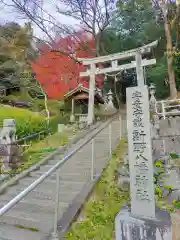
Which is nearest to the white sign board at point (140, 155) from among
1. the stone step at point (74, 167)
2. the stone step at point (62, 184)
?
the stone step at point (62, 184)

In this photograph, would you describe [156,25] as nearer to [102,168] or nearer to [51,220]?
[102,168]

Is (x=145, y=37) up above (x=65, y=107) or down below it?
above

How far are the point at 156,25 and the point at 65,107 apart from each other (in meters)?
10.1

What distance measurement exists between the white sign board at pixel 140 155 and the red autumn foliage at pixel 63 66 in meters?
15.2

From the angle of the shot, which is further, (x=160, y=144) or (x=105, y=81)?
(x=105, y=81)

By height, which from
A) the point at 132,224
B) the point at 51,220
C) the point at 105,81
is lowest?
the point at 51,220

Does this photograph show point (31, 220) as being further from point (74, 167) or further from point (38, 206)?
point (74, 167)

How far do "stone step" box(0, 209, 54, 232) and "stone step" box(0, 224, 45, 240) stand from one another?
0.31ft

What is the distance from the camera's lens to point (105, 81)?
20.2 meters

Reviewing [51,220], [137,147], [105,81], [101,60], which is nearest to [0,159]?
[51,220]

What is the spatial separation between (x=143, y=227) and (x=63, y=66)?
655 inches

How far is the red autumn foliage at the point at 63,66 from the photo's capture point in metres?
17.5

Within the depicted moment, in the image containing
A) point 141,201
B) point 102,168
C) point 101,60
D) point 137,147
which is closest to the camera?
point 141,201

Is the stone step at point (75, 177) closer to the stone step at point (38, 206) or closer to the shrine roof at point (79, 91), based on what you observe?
the stone step at point (38, 206)
